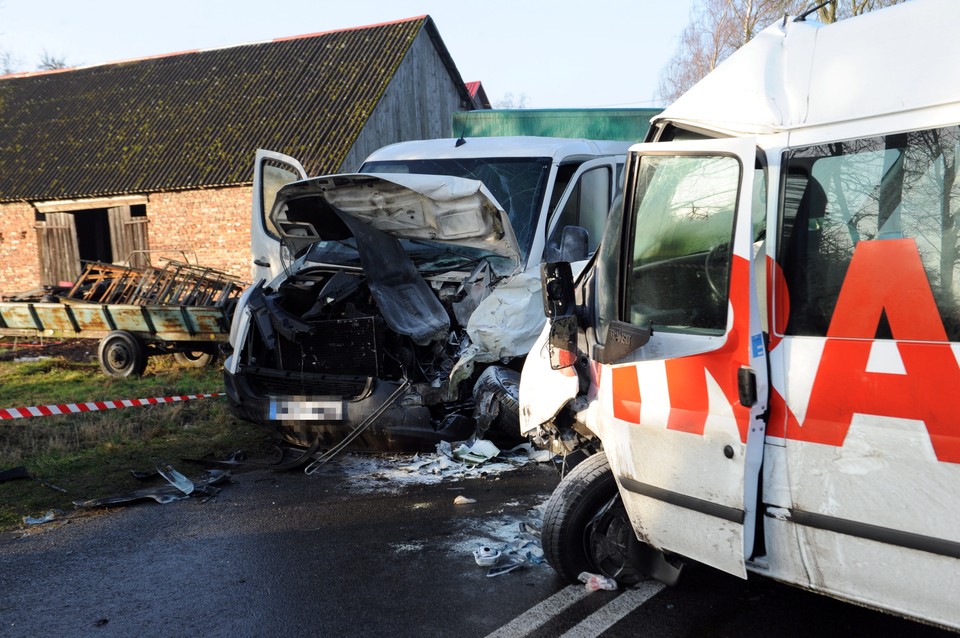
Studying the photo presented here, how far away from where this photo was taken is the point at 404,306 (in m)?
6.09

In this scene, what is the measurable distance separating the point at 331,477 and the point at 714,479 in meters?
3.47

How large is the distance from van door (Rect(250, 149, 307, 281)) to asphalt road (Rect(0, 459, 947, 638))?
8.41 ft

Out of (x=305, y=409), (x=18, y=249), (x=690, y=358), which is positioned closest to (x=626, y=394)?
(x=690, y=358)

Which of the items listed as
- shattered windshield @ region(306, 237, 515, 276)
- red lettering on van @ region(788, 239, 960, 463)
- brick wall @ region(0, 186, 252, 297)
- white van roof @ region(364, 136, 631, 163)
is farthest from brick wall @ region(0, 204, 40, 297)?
red lettering on van @ region(788, 239, 960, 463)

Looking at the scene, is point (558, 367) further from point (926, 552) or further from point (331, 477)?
point (331, 477)

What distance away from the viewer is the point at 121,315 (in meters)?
10.3

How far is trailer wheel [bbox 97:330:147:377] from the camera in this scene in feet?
33.8

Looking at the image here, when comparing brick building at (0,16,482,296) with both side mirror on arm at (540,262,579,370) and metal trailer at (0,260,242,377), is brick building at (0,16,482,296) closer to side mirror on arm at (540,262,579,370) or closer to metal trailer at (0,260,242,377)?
metal trailer at (0,260,242,377)

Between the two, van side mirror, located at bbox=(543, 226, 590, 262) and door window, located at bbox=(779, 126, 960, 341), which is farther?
van side mirror, located at bbox=(543, 226, 590, 262)

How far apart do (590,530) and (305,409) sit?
2.86 metres

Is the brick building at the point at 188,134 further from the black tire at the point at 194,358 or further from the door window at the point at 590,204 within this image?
the door window at the point at 590,204

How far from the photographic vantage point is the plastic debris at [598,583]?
3594 millimetres

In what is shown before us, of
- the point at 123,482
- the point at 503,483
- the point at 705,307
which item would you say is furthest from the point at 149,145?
the point at 705,307

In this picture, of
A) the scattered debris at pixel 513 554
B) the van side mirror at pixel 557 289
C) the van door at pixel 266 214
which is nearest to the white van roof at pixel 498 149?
the van door at pixel 266 214
